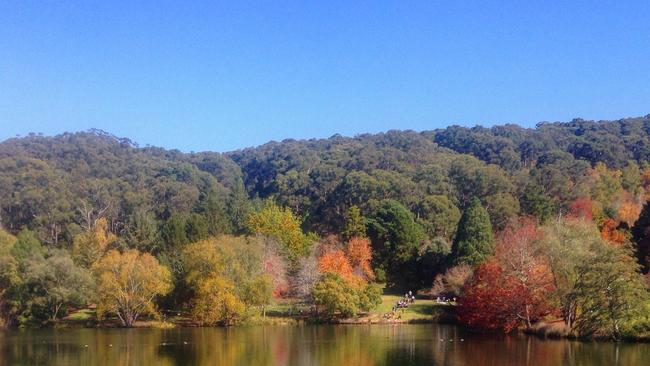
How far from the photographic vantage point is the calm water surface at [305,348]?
111ft

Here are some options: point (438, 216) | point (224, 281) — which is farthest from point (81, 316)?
point (438, 216)

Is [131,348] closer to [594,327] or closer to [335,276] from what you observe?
[335,276]

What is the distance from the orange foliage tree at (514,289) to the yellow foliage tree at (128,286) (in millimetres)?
26034

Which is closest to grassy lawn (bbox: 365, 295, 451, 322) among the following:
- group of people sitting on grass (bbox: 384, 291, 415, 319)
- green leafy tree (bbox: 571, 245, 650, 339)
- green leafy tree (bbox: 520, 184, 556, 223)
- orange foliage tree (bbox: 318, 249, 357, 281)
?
group of people sitting on grass (bbox: 384, 291, 415, 319)

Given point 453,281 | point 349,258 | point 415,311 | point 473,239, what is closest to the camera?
point 453,281

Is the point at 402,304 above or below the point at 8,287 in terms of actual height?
below

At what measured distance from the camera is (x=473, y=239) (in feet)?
202

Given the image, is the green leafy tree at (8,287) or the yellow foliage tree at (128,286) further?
the green leafy tree at (8,287)

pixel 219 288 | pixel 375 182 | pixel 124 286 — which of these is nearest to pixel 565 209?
pixel 375 182

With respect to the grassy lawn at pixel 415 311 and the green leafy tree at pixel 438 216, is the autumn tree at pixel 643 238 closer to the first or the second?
the grassy lawn at pixel 415 311

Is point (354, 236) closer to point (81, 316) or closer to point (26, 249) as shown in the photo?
point (81, 316)

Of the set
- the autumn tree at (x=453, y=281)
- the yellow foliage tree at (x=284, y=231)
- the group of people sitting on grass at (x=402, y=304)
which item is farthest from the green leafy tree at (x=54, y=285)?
the autumn tree at (x=453, y=281)

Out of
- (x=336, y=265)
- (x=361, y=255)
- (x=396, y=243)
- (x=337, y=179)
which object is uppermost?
(x=337, y=179)

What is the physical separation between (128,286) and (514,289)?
31.0 m
